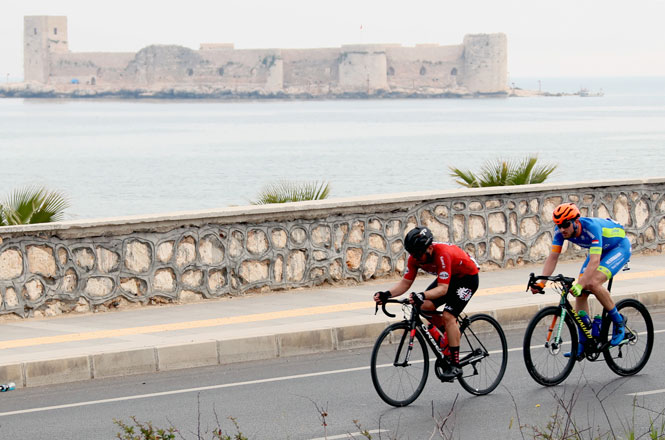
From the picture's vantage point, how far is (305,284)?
41.2 ft

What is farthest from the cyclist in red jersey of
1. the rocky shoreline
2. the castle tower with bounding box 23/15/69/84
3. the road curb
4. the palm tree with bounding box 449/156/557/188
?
the castle tower with bounding box 23/15/69/84

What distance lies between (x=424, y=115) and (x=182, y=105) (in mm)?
50814

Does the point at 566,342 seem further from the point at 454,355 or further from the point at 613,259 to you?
the point at 454,355

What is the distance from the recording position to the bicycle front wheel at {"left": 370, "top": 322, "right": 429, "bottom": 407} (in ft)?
25.6

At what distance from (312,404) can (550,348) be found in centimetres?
189

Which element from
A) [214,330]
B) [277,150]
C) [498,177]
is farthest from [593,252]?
[277,150]

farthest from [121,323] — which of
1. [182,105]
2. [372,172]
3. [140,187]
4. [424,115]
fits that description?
[182,105]

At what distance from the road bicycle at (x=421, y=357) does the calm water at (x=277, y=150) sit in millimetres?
37475

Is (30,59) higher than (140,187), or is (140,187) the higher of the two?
(30,59)

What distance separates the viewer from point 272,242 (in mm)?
12219

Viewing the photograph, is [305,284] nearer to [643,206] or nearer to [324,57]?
[643,206]

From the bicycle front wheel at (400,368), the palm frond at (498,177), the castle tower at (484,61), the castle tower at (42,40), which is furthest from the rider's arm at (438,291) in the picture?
the castle tower at (42,40)

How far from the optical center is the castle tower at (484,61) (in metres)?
160

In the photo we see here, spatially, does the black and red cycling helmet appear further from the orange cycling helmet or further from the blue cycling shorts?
the blue cycling shorts
